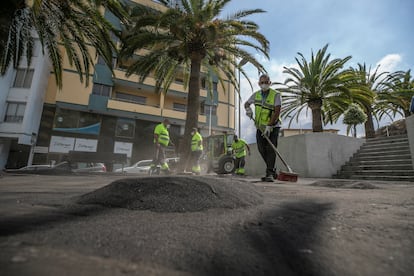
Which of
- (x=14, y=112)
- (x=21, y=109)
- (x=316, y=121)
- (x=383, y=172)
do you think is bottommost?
(x=383, y=172)

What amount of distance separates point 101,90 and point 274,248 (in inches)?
759

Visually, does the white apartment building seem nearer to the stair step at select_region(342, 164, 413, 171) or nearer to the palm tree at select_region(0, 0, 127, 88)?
the palm tree at select_region(0, 0, 127, 88)

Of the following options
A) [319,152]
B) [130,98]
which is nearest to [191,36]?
[319,152]

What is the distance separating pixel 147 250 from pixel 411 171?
7.58m

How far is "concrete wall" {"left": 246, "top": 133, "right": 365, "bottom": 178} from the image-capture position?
760cm

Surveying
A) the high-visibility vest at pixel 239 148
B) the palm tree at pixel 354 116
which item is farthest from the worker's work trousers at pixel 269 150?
the palm tree at pixel 354 116

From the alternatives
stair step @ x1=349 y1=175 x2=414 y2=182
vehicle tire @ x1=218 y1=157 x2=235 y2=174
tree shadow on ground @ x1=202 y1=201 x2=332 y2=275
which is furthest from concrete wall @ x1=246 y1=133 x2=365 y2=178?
tree shadow on ground @ x1=202 y1=201 x2=332 y2=275

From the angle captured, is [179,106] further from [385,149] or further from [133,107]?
[385,149]

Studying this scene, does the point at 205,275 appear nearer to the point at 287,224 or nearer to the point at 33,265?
the point at 33,265

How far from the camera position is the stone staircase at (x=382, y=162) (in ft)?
20.0

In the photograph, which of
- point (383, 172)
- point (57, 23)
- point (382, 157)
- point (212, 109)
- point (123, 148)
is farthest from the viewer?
point (212, 109)

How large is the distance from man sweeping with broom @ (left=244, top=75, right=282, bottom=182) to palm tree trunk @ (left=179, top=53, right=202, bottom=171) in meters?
3.63

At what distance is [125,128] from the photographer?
17.7m

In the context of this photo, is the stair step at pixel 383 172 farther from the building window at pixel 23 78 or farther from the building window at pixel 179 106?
the building window at pixel 23 78
